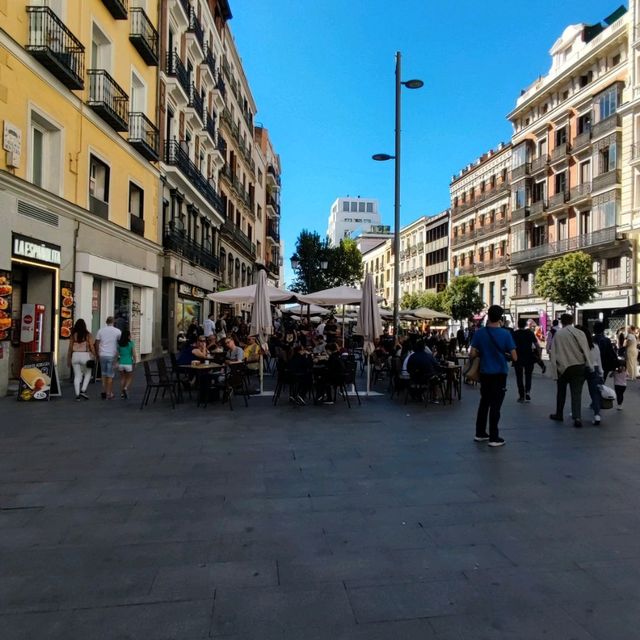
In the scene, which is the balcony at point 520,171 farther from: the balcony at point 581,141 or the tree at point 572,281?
the tree at point 572,281

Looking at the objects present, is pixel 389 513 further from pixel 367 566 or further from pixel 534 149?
pixel 534 149

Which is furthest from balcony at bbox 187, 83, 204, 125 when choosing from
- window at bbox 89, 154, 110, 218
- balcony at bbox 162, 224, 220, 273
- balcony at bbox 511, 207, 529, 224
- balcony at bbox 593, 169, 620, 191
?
balcony at bbox 511, 207, 529, 224

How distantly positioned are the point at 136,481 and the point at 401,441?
11.3 ft

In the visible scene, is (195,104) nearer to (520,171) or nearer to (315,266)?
(315,266)

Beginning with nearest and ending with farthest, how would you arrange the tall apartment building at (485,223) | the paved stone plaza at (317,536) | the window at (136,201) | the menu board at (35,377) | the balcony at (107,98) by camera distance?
the paved stone plaza at (317,536), the menu board at (35,377), the balcony at (107,98), the window at (136,201), the tall apartment building at (485,223)

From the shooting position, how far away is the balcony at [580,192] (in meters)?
35.2

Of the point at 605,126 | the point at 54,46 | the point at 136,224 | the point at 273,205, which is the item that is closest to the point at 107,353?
the point at 54,46

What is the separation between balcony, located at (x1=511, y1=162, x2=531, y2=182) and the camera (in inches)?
1656

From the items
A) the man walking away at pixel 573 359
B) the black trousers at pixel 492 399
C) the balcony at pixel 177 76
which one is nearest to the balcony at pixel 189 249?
the balcony at pixel 177 76

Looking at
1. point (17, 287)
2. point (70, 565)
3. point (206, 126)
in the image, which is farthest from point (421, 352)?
point (206, 126)

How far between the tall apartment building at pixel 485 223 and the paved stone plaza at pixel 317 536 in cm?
4142

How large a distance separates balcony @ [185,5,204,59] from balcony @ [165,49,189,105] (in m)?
Result: 1.80

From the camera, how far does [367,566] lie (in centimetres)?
350

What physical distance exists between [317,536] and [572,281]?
29561 millimetres
